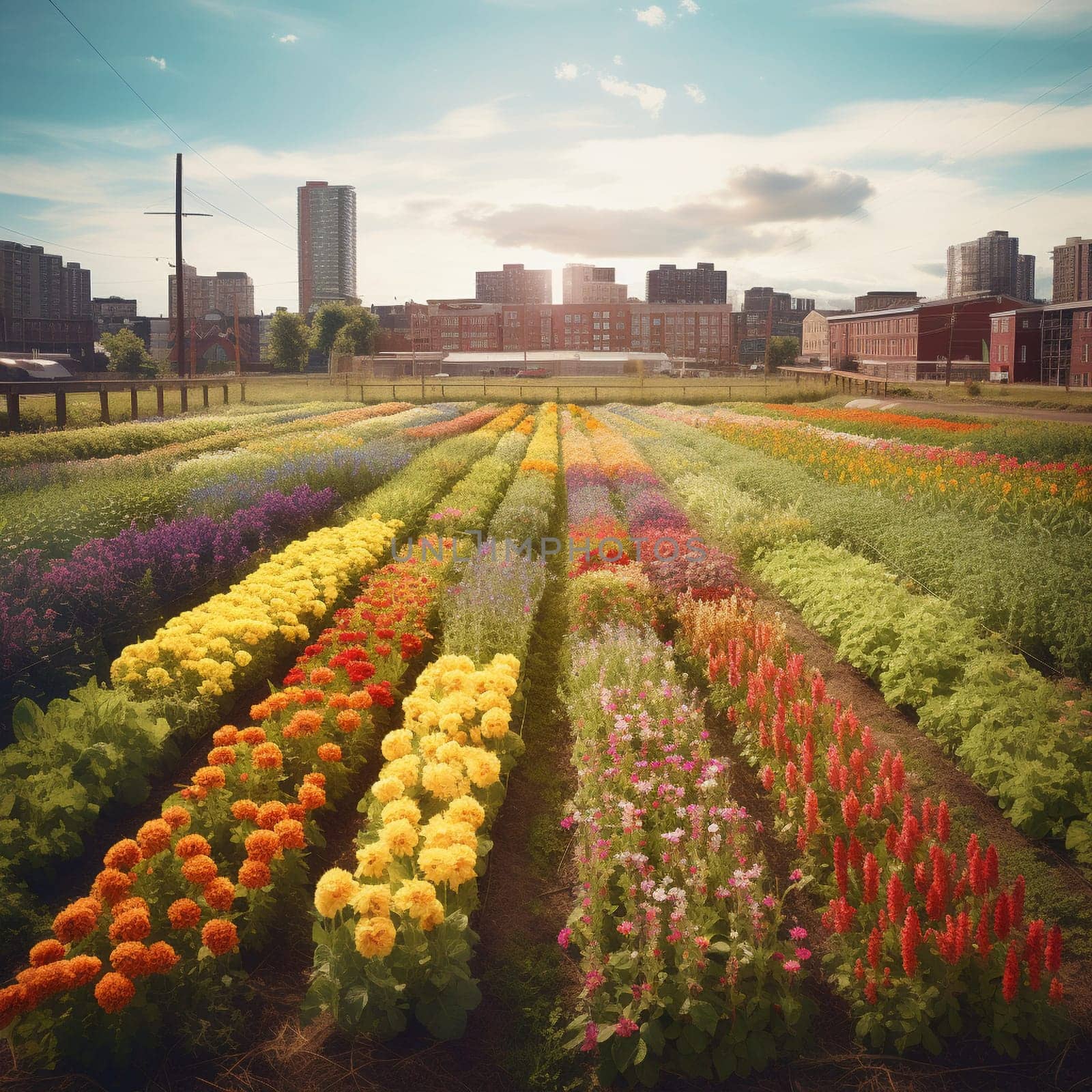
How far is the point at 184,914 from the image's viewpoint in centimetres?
342

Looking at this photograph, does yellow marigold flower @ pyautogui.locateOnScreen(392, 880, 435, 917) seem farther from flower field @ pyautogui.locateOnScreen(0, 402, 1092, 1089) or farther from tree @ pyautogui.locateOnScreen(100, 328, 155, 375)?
tree @ pyautogui.locateOnScreen(100, 328, 155, 375)

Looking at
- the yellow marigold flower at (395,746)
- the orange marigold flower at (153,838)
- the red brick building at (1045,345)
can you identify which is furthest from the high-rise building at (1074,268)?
the orange marigold flower at (153,838)

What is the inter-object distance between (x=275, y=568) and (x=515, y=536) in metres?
3.94

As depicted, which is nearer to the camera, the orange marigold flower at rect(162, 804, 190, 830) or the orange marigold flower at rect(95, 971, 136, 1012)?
the orange marigold flower at rect(95, 971, 136, 1012)

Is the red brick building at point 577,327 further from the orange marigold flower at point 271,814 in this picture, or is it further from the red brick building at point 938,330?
the orange marigold flower at point 271,814

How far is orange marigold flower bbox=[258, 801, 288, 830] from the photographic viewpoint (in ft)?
13.2

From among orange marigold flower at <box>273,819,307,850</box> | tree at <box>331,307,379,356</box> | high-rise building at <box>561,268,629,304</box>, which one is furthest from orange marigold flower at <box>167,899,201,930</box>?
high-rise building at <box>561,268,629,304</box>

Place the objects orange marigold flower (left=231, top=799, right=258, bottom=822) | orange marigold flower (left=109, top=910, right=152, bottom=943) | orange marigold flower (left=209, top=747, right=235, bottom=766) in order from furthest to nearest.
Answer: orange marigold flower (left=209, top=747, right=235, bottom=766) → orange marigold flower (left=231, top=799, right=258, bottom=822) → orange marigold flower (left=109, top=910, right=152, bottom=943)

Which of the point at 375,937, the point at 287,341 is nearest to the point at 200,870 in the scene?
the point at 375,937

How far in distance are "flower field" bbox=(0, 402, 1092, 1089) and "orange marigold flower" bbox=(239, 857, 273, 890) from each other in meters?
0.01

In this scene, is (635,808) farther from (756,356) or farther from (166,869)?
(756,356)

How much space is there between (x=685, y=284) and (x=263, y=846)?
656 ft

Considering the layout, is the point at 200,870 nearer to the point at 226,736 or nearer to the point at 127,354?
the point at 226,736

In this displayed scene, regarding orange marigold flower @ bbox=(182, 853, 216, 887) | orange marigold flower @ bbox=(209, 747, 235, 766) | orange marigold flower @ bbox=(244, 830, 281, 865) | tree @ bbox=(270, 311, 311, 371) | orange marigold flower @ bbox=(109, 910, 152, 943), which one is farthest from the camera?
tree @ bbox=(270, 311, 311, 371)
